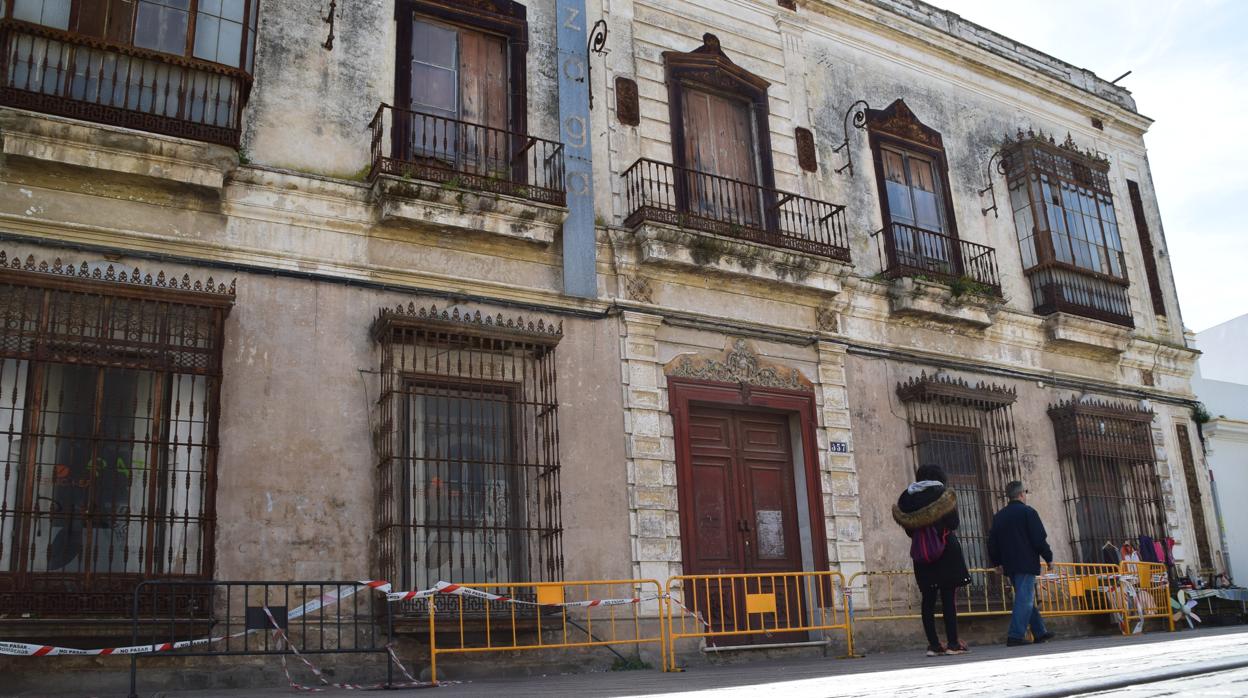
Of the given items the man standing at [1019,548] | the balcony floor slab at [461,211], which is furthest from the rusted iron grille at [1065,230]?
the balcony floor slab at [461,211]

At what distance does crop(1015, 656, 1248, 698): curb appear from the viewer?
417cm

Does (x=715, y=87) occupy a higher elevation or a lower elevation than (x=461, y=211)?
higher

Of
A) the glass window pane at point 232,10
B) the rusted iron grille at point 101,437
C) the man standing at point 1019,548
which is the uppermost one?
the glass window pane at point 232,10

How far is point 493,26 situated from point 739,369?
4586 mm

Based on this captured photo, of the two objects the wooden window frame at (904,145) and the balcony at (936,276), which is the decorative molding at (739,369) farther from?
the wooden window frame at (904,145)

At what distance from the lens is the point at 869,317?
13367mm

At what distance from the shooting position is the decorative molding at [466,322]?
9641mm

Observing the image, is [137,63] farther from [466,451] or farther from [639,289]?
[639,289]

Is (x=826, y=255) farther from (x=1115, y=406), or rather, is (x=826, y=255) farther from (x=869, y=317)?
(x=1115, y=406)

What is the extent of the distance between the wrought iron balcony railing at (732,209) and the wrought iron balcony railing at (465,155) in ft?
3.45

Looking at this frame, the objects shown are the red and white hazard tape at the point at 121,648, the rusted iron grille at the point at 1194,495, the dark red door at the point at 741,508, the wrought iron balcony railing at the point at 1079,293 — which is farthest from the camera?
the rusted iron grille at the point at 1194,495

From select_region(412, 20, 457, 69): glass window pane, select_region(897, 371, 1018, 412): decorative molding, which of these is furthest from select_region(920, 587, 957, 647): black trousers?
select_region(412, 20, 457, 69): glass window pane

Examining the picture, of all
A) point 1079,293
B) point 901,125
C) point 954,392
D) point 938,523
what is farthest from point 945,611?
point 1079,293

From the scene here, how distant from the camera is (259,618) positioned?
775 centimetres
